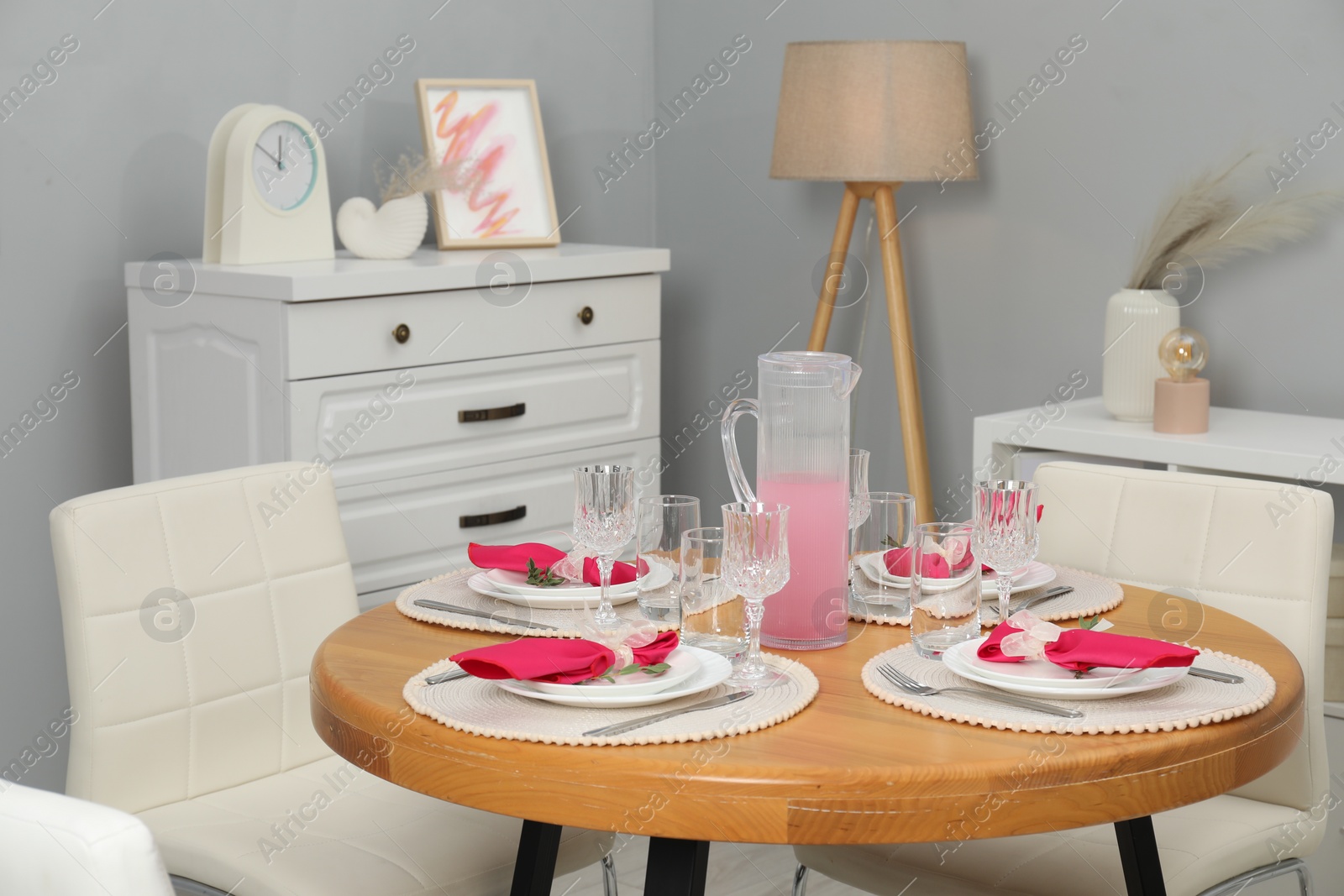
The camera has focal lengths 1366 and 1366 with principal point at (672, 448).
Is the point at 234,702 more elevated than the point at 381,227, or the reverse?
the point at 381,227

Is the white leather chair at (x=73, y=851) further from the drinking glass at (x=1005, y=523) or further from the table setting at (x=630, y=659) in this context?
the drinking glass at (x=1005, y=523)

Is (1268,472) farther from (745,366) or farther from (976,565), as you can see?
(745,366)

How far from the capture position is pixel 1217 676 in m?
1.30

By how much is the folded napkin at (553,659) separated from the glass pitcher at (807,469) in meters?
0.20

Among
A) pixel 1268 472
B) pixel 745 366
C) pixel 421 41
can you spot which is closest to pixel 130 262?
pixel 421 41

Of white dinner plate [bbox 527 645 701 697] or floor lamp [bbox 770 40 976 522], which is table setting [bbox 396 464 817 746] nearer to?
white dinner plate [bbox 527 645 701 697]

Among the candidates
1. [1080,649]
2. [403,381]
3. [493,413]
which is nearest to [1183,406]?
[1080,649]

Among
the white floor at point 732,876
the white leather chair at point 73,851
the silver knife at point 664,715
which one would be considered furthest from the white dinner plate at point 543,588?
the white floor at point 732,876

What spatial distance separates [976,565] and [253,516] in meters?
0.98

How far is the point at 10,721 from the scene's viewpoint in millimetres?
2676

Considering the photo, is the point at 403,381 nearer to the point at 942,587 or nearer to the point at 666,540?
the point at 666,540

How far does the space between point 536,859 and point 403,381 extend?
1224mm

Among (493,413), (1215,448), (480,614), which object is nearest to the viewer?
(480,614)

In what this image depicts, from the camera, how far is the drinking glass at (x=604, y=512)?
146 centimetres
